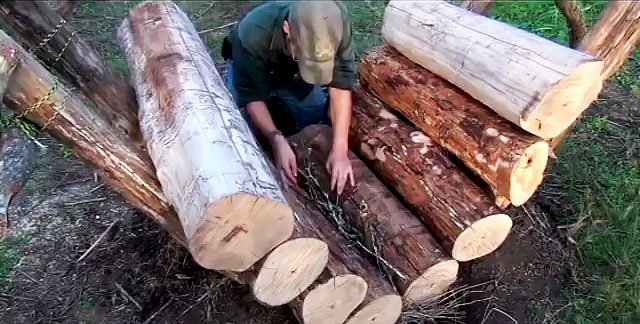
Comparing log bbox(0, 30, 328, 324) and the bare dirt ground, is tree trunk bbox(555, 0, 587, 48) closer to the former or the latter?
the bare dirt ground

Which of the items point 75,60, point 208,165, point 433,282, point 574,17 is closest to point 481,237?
point 433,282

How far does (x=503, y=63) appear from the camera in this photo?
3.25 metres

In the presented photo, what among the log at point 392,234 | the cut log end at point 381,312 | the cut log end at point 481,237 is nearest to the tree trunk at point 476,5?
the log at point 392,234

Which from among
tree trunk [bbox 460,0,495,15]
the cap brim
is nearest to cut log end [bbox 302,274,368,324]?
the cap brim

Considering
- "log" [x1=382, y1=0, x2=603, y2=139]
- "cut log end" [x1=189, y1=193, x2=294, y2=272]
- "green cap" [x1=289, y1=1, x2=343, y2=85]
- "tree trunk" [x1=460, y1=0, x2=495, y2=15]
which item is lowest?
"tree trunk" [x1=460, y1=0, x2=495, y2=15]

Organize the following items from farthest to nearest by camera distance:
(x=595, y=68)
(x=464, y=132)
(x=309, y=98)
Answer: (x=309, y=98)
(x=464, y=132)
(x=595, y=68)

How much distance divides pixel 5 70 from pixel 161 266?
1482 mm

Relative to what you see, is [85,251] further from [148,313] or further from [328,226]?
[328,226]

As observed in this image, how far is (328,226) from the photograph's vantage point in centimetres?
334

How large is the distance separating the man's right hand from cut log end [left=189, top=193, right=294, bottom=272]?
2.56ft

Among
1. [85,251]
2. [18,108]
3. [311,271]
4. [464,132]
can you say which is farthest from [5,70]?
[464,132]

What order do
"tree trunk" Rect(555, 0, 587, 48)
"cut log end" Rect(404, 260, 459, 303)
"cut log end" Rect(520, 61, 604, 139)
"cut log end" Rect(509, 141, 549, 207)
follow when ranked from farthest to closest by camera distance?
"tree trunk" Rect(555, 0, 587, 48), "cut log end" Rect(404, 260, 459, 303), "cut log end" Rect(509, 141, 549, 207), "cut log end" Rect(520, 61, 604, 139)

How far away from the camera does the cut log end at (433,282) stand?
317cm

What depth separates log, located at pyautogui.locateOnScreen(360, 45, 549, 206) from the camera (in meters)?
3.10
